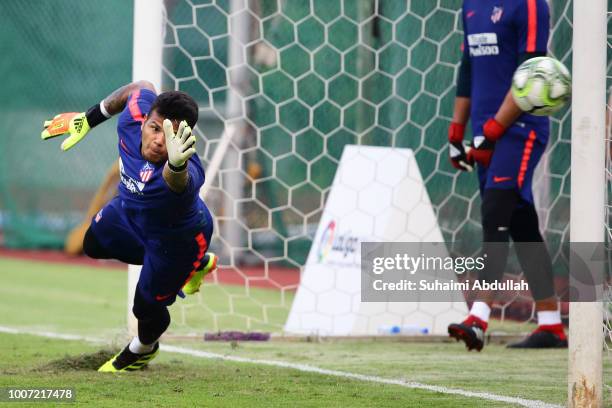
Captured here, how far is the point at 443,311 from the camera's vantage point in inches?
273

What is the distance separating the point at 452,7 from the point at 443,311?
206 cm

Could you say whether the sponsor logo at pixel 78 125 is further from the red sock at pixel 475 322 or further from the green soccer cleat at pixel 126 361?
the red sock at pixel 475 322

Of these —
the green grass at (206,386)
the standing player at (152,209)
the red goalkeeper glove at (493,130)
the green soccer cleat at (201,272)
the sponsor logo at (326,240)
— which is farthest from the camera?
the sponsor logo at (326,240)

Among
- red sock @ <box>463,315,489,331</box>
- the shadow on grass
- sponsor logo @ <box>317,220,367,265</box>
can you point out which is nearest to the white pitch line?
the shadow on grass

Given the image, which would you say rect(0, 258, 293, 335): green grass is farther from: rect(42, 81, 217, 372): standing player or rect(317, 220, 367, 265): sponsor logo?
rect(42, 81, 217, 372): standing player

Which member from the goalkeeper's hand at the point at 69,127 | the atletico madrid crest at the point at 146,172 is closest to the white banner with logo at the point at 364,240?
the goalkeeper's hand at the point at 69,127

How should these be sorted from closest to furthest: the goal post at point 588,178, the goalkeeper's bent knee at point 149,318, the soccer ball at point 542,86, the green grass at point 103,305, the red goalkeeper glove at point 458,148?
the goal post at point 588,178
the goalkeeper's bent knee at point 149,318
the soccer ball at point 542,86
the red goalkeeper glove at point 458,148
the green grass at point 103,305

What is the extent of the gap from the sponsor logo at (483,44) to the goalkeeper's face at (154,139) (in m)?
2.46

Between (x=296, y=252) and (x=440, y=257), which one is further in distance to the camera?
(x=296, y=252)

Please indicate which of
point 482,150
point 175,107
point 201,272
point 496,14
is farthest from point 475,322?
point 175,107

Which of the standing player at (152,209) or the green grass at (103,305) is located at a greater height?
the standing player at (152,209)

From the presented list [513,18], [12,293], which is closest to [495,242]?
[513,18]

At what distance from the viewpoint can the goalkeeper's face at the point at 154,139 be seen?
177 inches

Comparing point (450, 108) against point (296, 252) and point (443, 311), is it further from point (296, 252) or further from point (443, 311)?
point (296, 252)
